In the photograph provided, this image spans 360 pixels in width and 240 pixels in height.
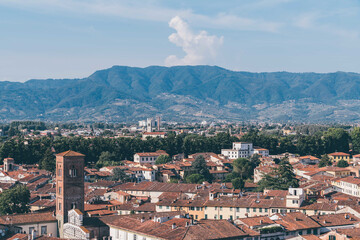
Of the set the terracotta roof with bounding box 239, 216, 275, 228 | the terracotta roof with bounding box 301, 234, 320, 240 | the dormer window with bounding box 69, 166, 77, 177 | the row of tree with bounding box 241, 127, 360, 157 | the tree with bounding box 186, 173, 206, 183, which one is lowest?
the tree with bounding box 186, 173, 206, 183

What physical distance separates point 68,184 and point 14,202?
11765 mm

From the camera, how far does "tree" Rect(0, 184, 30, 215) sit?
60.0 meters

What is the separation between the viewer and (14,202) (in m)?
60.4

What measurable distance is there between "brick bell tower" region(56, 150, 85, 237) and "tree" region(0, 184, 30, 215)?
Result: 32.5ft

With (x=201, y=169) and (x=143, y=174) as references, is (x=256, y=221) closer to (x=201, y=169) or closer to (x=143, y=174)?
(x=201, y=169)

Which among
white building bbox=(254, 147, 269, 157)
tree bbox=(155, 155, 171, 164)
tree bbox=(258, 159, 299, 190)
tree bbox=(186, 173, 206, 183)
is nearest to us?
tree bbox=(258, 159, 299, 190)

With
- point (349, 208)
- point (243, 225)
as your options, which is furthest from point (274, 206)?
point (243, 225)

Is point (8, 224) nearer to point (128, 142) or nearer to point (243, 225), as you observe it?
point (243, 225)

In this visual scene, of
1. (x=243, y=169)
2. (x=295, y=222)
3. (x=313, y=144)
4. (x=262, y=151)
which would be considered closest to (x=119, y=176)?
(x=243, y=169)

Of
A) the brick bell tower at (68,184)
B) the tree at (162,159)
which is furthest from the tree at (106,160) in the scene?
the brick bell tower at (68,184)

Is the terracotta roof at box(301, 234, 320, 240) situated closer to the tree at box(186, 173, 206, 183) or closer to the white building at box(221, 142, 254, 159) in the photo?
the tree at box(186, 173, 206, 183)

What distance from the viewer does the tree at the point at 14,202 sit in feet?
197

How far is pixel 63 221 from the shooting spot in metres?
50.0

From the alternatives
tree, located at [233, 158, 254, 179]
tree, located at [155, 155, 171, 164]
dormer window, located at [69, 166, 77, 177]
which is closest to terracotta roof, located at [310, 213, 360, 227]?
dormer window, located at [69, 166, 77, 177]
